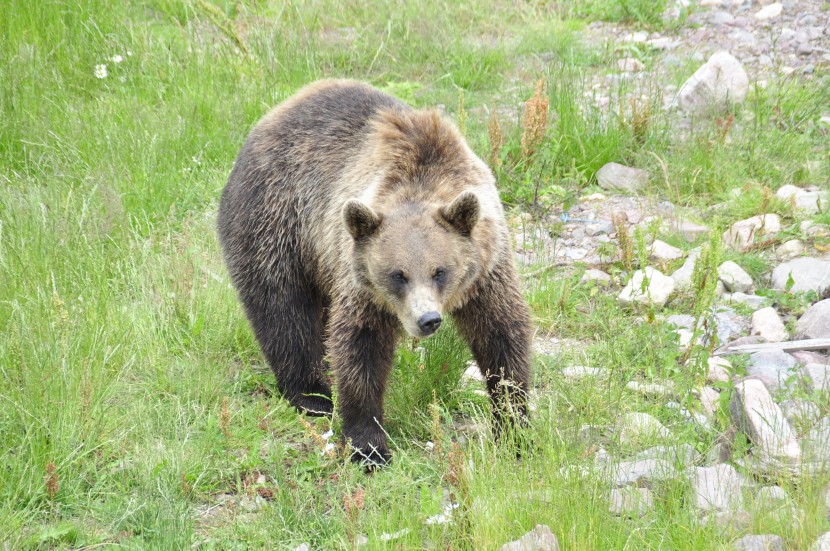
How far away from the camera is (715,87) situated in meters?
7.90

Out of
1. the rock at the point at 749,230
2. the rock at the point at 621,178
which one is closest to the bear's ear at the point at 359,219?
the rock at the point at 749,230

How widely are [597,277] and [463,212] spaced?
7.13 ft

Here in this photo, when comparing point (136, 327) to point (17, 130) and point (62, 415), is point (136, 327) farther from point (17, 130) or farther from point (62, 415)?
point (17, 130)

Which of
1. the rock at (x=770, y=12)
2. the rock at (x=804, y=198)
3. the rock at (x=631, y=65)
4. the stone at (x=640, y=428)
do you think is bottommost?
the stone at (x=640, y=428)

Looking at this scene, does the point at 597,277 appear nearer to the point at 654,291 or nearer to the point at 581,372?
the point at 654,291

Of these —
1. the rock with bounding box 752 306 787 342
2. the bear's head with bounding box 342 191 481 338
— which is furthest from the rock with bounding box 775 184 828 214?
the bear's head with bounding box 342 191 481 338

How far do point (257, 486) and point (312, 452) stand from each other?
1.65 feet

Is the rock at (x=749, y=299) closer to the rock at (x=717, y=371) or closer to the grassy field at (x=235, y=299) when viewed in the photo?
the grassy field at (x=235, y=299)

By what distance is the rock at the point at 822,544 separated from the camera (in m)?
3.19

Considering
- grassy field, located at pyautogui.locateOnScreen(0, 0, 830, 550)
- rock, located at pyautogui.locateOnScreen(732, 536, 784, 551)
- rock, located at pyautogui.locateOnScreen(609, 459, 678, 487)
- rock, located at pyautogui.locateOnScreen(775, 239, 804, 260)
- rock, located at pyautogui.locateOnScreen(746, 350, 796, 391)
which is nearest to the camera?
rock, located at pyautogui.locateOnScreen(732, 536, 784, 551)

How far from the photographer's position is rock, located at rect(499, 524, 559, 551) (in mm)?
3410

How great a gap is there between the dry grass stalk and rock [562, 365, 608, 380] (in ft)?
7.18

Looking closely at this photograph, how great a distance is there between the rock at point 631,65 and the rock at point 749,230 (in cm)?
282

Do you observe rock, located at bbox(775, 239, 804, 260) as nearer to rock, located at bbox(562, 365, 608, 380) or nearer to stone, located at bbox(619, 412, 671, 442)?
rock, located at bbox(562, 365, 608, 380)
